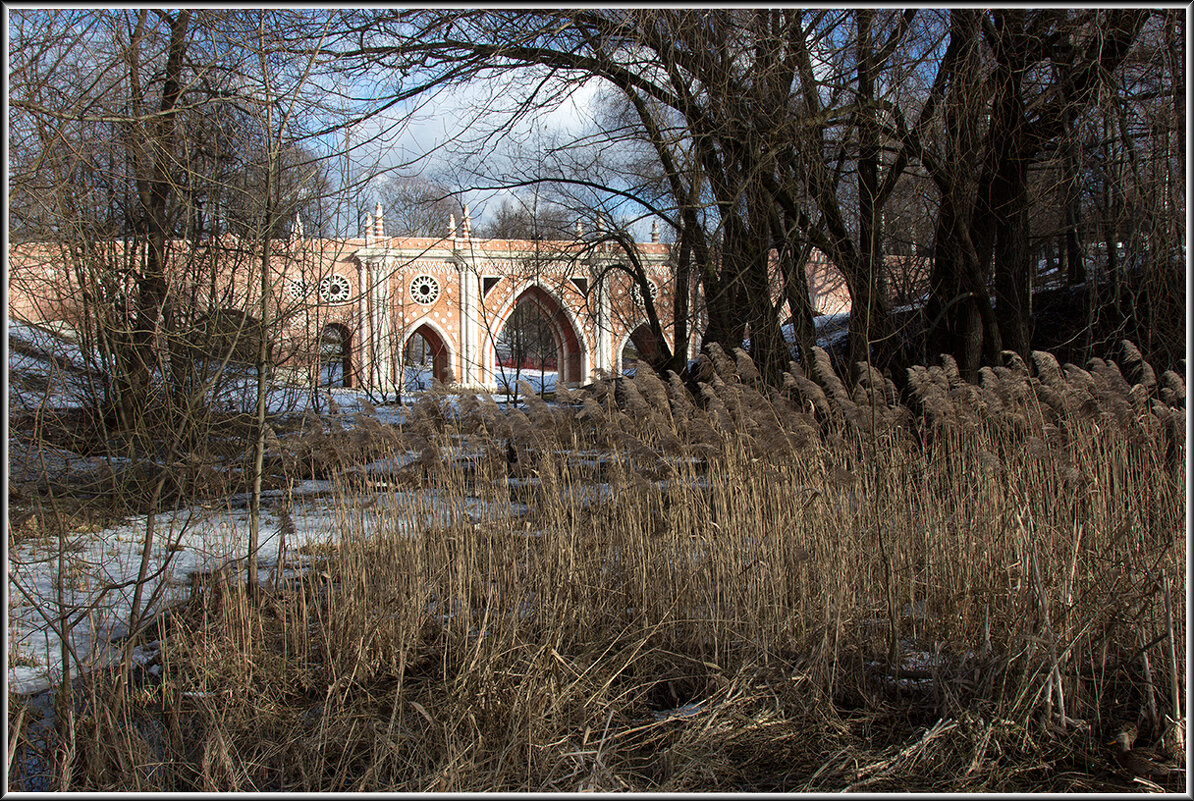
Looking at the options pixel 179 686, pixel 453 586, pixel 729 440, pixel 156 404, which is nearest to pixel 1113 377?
pixel 729 440

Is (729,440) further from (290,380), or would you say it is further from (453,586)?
(290,380)

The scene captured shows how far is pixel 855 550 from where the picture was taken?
10.0ft

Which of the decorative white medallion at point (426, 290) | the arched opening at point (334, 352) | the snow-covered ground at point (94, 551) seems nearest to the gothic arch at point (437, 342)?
the decorative white medallion at point (426, 290)

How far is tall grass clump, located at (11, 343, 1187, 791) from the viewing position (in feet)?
7.43

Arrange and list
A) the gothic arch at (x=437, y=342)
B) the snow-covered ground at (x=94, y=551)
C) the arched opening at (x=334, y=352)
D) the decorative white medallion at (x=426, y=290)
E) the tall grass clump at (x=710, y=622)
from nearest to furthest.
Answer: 1. the tall grass clump at (x=710, y=622)
2. the snow-covered ground at (x=94, y=551)
3. the arched opening at (x=334, y=352)
4. the decorative white medallion at (x=426, y=290)
5. the gothic arch at (x=437, y=342)

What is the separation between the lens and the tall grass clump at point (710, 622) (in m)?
2.26

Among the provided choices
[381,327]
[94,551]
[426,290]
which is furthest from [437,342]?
[94,551]

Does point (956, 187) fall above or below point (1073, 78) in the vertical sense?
below

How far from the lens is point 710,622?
2941mm

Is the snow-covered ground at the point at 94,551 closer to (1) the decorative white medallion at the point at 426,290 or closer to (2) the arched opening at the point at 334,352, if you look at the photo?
(2) the arched opening at the point at 334,352

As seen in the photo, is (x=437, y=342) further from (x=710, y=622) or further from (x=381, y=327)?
(x=710, y=622)

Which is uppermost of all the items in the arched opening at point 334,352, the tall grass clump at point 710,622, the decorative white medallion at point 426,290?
the decorative white medallion at point 426,290

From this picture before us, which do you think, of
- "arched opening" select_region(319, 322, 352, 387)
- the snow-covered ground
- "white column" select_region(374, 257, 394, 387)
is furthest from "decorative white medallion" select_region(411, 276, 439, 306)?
the snow-covered ground

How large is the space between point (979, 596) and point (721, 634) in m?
0.94
